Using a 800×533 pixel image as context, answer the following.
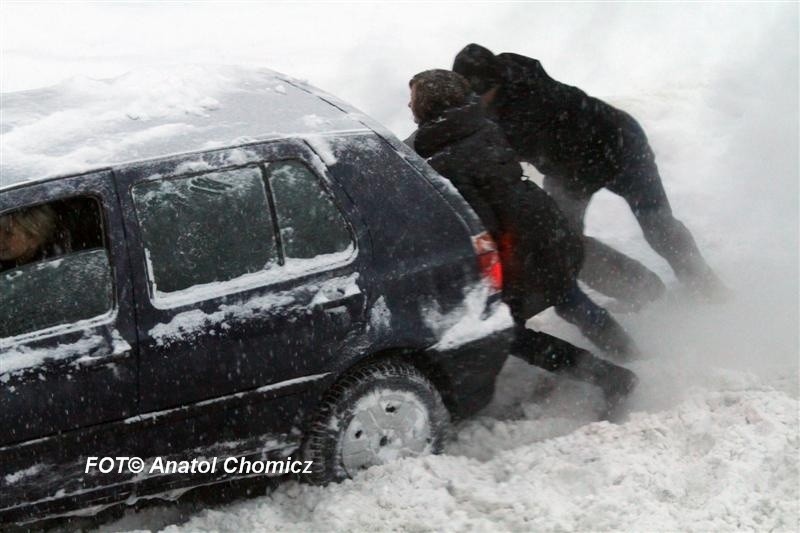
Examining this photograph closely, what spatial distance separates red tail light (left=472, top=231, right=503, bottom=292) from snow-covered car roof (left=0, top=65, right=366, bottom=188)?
0.71 meters

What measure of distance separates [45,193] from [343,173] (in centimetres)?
115

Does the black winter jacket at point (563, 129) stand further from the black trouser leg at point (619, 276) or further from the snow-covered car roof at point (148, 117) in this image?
the snow-covered car roof at point (148, 117)

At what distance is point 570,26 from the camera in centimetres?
1475

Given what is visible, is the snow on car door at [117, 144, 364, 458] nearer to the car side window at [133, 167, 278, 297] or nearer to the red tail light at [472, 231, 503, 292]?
the car side window at [133, 167, 278, 297]

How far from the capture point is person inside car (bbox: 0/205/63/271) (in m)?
3.30

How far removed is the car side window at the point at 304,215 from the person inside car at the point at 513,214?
2.74 ft

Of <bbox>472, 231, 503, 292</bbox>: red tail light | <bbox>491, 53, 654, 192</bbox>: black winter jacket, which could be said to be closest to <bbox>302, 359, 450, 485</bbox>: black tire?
<bbox>472, 231, 503, 292</bbox>: red tail light

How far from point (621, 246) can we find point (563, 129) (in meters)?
2.19

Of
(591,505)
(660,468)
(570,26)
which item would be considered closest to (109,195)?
(591,505)

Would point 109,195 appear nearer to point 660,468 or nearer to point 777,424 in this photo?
point 660,468

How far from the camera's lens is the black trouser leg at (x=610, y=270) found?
5809mm

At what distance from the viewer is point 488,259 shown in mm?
3941

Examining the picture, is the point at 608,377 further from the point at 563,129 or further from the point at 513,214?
the point at 563,129

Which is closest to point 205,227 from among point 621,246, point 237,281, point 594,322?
point 237,281
